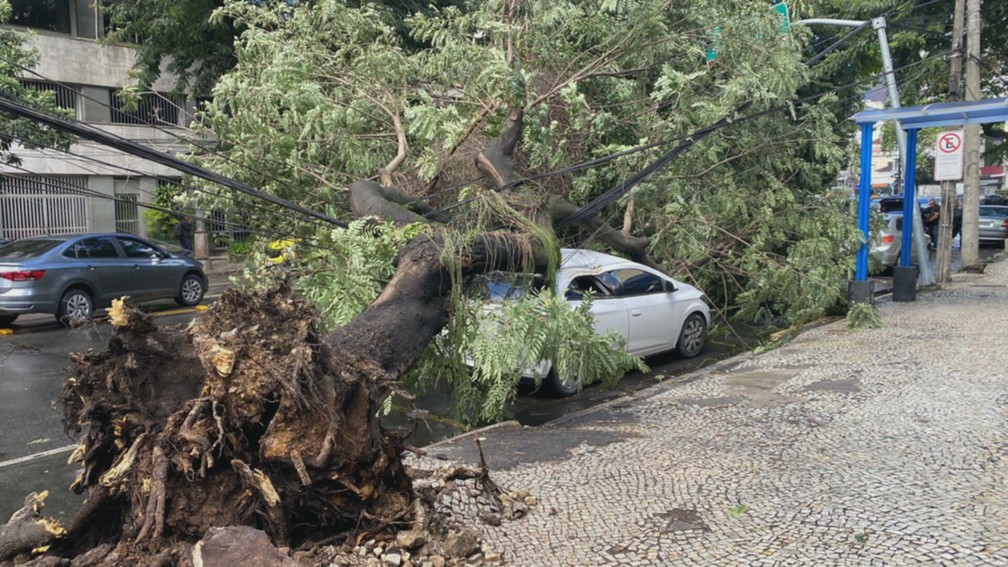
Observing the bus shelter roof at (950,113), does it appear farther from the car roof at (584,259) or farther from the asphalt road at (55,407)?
the car roof at (584,259)

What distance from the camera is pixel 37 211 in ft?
78.3

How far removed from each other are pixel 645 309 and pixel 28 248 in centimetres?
1069

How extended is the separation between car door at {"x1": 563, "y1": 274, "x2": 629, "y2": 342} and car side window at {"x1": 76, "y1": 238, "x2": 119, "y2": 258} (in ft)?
30.9

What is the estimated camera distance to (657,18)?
916 cm

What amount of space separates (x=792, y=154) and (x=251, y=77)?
744cm

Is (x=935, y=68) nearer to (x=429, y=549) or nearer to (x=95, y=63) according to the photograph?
(x=429, y=549)

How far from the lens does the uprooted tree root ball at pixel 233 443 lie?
12.9 feet

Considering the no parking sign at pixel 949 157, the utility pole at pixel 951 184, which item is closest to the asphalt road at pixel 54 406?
the no parking sign at pixel 949 157

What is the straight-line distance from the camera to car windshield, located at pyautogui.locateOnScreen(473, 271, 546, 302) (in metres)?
6.70

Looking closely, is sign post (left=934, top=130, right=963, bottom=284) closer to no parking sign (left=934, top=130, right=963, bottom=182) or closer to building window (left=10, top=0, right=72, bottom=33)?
no parking sign (left=934, top=130, right=963, bottom=182)

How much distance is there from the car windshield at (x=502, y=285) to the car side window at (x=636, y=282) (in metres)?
3.17

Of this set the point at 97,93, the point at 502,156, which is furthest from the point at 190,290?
the point at 97,93

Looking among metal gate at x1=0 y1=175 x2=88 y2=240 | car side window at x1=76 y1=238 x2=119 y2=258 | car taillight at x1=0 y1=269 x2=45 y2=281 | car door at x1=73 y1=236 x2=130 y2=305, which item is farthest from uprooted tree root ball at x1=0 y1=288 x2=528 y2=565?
metal gate at x1=0 y1=175 x2=88 y2=240

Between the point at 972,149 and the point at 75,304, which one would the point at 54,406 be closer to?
the point at 75,304
